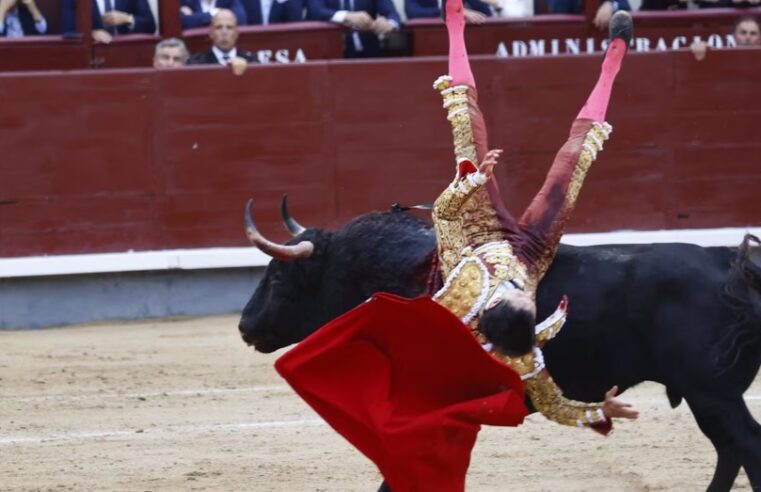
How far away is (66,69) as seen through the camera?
29.3 feet

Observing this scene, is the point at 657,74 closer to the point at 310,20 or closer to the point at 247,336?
the point at 310,20

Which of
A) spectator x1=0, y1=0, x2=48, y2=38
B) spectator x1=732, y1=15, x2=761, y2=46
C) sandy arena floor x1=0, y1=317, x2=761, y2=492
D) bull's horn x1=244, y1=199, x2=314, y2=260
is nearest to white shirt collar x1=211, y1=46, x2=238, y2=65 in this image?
spectator x1=0, y1=0, x2=48, y2=38

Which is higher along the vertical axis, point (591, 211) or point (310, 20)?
point (310, 20)

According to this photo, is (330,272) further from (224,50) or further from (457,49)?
(224,50)

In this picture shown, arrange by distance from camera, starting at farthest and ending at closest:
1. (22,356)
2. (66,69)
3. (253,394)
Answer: (66,69), (22,356), (253,394)

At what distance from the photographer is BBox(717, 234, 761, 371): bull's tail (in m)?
4.33

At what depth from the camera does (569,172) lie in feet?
15.4

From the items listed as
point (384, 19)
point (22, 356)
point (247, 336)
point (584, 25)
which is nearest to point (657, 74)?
point (584, 25)

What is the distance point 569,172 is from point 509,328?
0.83m

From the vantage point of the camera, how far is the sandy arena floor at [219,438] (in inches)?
211

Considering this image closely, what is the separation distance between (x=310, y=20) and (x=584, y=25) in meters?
1.61

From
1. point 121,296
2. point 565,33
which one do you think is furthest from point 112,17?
point 565,33

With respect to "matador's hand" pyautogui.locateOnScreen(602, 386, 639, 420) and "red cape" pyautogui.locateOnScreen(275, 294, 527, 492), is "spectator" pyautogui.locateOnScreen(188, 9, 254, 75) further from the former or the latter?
"matador's hand" pyautogui.locateOnScreen(602, 386, 639, 420)

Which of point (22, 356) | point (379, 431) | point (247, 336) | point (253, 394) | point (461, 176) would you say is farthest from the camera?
Answer: point (22, 356)
